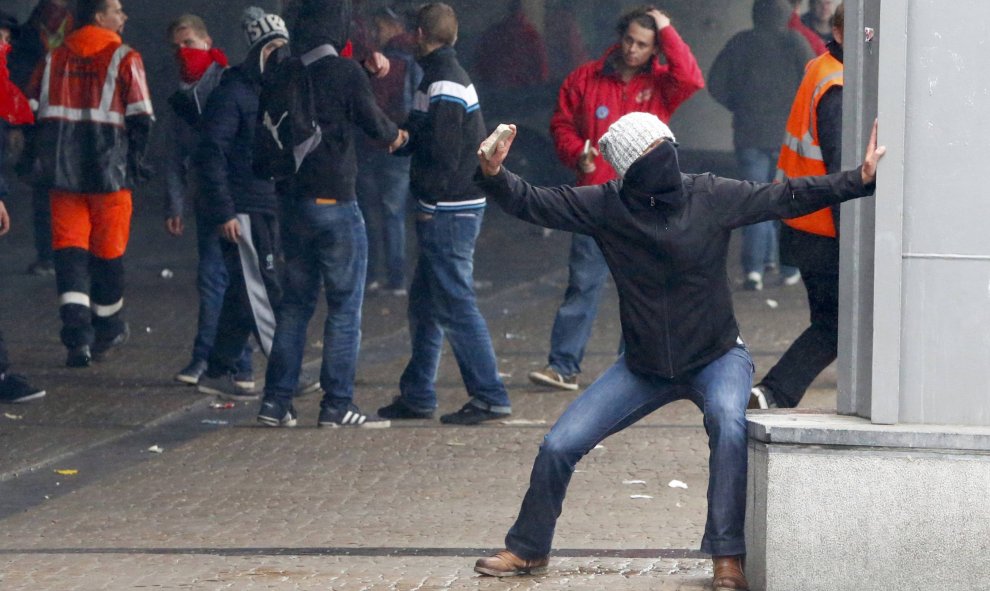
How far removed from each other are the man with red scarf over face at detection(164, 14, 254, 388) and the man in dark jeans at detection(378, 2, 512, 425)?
4.12ft

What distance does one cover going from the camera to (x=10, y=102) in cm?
840

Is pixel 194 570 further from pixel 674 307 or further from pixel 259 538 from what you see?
pixel 674 307

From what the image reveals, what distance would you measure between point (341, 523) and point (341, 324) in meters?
1.83

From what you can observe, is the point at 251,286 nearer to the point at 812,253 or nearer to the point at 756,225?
the point at 812,253

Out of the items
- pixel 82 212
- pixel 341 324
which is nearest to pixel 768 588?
pixel 341 324

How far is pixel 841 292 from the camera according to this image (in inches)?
188

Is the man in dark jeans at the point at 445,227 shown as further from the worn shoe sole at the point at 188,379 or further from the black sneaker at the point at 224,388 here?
the worn shoe sole at the point at 188,379

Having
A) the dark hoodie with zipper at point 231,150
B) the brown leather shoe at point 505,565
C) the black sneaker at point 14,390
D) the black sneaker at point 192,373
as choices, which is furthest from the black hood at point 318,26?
the brown leather shoe at point 505,565

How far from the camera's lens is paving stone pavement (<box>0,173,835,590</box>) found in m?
5.18

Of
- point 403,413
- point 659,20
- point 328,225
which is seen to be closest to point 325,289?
point 328,225

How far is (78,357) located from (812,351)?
462cm

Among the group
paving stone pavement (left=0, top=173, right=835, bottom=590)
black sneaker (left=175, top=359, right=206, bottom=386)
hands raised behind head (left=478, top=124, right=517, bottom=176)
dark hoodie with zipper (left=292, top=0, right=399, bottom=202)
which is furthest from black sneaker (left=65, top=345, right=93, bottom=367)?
hands raised behind head (left=478, top=124, right=517, bottom=176)

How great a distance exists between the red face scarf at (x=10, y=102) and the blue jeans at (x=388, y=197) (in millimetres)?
3574

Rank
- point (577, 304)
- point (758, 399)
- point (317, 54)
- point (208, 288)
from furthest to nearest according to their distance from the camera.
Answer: point (208, 288) → point (577, 304) → point (317, 54) → point (758, 399)
